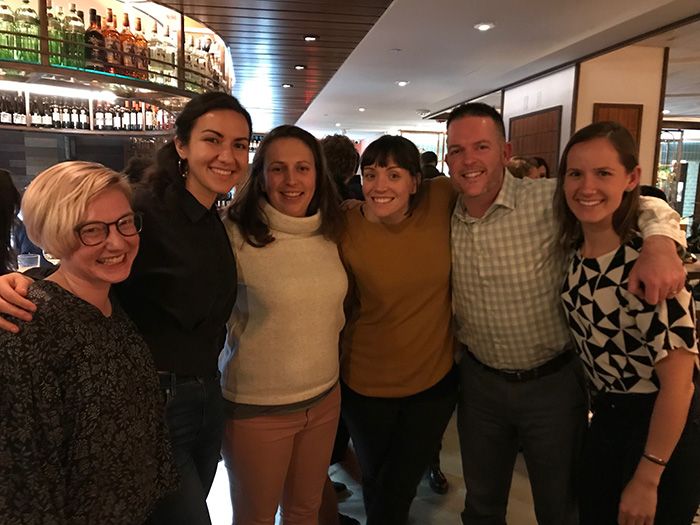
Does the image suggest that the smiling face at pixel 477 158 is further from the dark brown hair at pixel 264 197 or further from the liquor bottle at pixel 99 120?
the liquor bottle at pixel 99 120

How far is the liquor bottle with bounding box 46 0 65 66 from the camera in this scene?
2.02 m

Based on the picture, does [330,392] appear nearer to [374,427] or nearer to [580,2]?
[374,427]

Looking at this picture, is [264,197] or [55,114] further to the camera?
[55,114]

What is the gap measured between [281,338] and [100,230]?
661 millimetres

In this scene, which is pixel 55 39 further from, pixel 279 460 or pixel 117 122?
pixel 117 122

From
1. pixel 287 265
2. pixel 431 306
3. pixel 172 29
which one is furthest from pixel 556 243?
pixel 172 29

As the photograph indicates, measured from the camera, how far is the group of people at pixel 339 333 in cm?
106

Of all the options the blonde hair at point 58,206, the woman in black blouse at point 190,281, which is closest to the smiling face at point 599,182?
the woman in black blouse at point 190,281

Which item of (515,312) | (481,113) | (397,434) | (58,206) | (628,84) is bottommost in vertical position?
(397,434)

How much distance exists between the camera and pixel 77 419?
1024mm

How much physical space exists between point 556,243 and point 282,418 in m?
1.00

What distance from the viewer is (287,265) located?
1.62 m

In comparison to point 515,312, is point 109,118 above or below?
above

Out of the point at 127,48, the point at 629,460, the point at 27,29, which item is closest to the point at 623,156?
the point at 629,460
